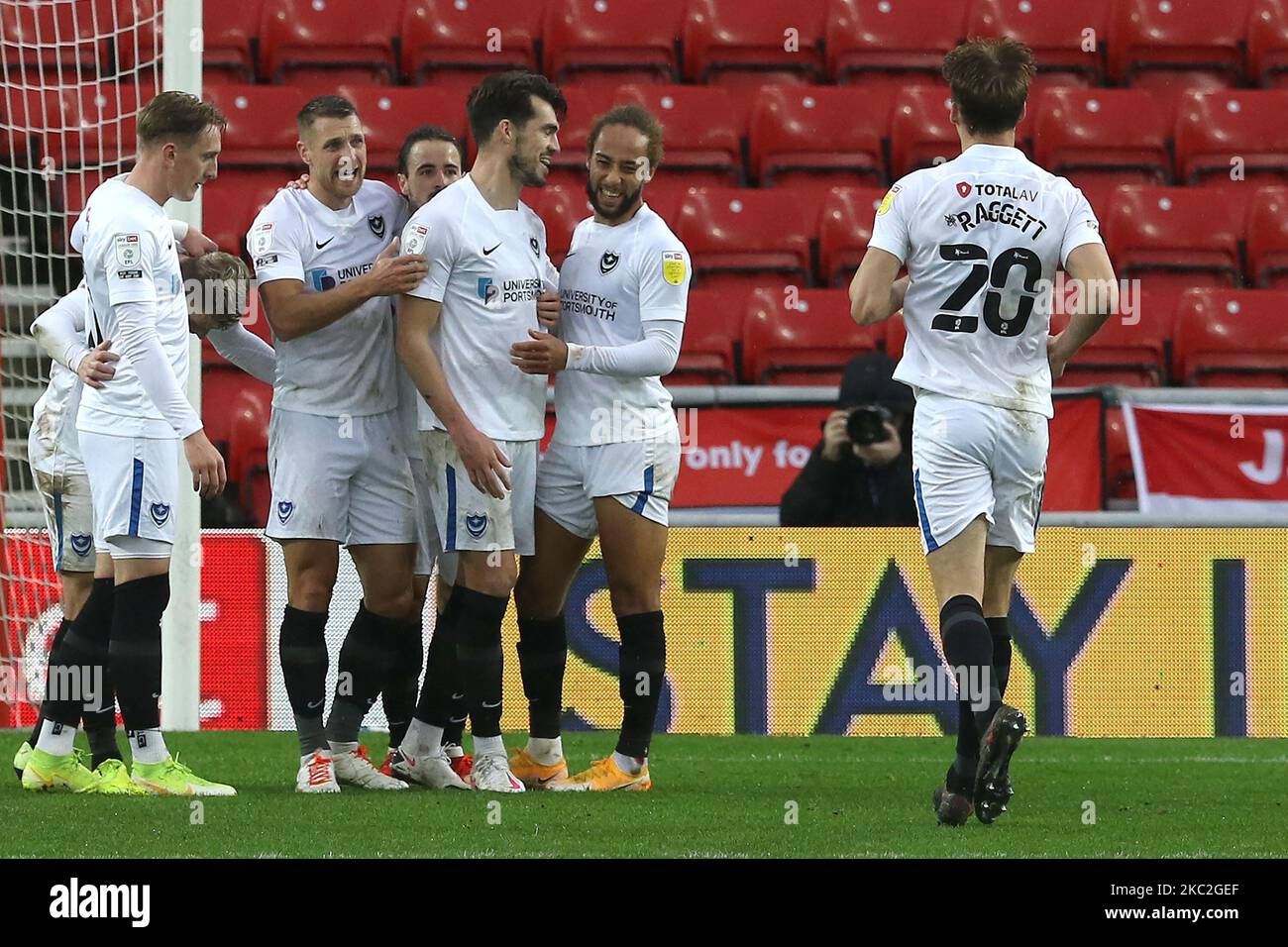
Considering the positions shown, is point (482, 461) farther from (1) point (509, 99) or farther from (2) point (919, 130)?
(2) point (919, 130)

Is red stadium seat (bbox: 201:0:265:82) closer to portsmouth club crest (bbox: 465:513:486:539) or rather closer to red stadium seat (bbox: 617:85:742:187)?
red stadium seat (bbox: 617:85:742:187)

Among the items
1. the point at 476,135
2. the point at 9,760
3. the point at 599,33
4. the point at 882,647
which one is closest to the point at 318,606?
the point at 476,135

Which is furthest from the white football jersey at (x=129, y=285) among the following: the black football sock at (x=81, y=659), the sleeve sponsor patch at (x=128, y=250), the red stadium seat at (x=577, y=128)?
the red stadium seat at (x=577, y=128)

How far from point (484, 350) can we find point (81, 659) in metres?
1.44

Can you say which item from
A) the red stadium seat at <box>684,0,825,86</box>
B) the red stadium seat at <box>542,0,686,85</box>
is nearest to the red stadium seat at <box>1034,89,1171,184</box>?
the red stadium seat at <box>684,0,825,86</box>

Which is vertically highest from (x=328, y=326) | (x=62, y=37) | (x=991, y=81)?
(x=62, y=37)

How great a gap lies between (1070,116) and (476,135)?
653cm

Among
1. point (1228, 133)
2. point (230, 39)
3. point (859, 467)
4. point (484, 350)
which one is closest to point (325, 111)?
point (484, 350)

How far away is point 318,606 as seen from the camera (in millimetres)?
5559

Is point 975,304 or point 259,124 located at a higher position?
point 259,124

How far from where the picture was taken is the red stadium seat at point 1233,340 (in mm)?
9883

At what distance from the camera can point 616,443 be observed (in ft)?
18.5

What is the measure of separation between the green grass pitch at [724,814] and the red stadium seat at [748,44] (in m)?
5.99

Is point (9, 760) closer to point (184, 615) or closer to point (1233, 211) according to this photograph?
point (184, 615)
